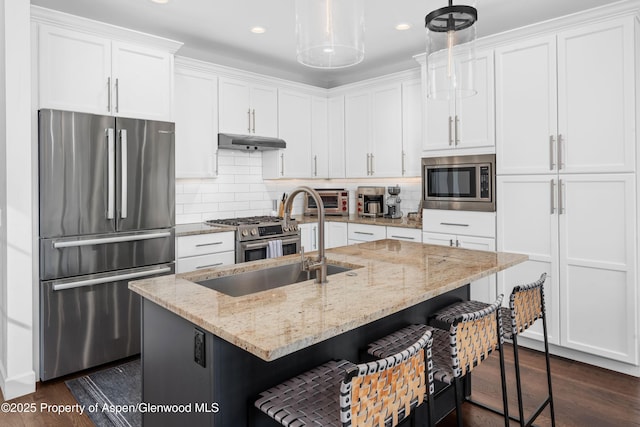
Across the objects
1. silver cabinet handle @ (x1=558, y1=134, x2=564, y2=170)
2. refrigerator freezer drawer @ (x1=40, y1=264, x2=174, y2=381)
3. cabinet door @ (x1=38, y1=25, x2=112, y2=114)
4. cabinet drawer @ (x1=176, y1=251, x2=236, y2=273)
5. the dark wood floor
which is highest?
cabinet door @ (x1=38, y1=25, x2=112, y2=114)

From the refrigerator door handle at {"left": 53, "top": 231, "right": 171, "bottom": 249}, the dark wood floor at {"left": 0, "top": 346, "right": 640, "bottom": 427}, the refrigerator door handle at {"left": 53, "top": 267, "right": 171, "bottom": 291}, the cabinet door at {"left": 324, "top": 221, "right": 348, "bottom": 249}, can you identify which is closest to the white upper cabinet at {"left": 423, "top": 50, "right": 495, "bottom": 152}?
the cabinet door at {"left": 324, "top": 221, "right": 348, "bottom": 249}

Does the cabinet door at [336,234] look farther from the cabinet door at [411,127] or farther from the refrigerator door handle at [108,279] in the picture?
the refrigerator door handle at [108,279]

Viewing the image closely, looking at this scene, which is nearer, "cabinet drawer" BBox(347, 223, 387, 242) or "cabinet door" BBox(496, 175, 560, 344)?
"cabinet door" BBox(496, 175, 560, 344)

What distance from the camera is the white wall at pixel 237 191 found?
422 centimetres

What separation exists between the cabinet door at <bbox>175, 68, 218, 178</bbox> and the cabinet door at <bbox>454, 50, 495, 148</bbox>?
2267 mm

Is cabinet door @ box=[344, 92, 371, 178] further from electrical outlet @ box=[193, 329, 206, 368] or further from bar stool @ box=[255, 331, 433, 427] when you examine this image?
electrical outlet @ box=[193, 329, 206, 368]

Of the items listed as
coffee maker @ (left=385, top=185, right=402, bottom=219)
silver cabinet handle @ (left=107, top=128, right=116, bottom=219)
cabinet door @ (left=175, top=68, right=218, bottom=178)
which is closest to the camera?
silver cabinet handle @ (left=107, top=128, right=116, bottom=219)

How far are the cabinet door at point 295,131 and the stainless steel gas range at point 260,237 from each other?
2.41 feet

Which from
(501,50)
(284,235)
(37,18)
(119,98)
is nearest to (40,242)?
(119,98)

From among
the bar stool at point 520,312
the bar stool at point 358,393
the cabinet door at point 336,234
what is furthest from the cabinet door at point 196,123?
the bar stool at point 358,393

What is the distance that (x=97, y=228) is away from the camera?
9.78 ft

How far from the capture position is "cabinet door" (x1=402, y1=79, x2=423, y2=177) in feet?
14.0

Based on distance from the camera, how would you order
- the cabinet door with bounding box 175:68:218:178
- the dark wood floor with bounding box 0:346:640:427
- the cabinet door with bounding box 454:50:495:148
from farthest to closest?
the cabinet door with bounding box 175:68:218:178 → the cabinet door with bounding box 454:50:495:148 → the dark wood floor with bounding box 0:346:640:427

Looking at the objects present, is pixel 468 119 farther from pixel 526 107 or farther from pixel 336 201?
pixel 336 201
